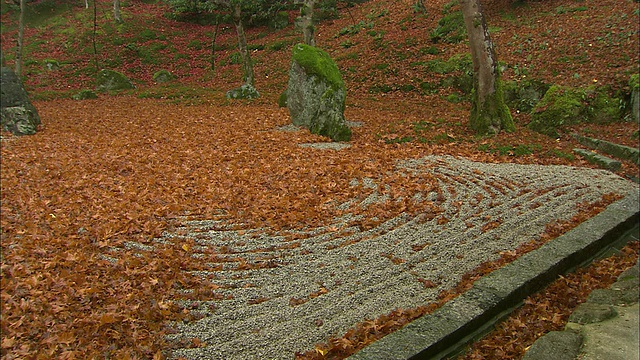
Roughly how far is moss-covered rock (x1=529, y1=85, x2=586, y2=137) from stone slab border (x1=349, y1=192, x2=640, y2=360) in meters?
5.43

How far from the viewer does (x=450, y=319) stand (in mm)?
3666

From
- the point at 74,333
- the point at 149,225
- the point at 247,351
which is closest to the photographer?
the point at 247,351

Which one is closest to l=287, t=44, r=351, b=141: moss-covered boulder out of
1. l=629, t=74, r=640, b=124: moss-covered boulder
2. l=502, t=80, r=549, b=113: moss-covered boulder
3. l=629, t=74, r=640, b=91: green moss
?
l=502, t=80, r=549, b=113: moss-covered boulder

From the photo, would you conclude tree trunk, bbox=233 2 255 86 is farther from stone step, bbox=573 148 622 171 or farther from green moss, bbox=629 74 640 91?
green moss, bbox=629 74 640 91

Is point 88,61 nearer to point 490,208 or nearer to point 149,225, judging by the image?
point 149,225

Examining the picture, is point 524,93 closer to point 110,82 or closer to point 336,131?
point 336,131

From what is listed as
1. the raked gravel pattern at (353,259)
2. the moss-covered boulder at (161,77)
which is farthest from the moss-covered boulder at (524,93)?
the moss-covered boulder at (161,77)

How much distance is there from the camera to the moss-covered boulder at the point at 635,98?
9.70m

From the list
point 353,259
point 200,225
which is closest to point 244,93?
point 200,225

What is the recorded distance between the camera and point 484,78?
9.95m

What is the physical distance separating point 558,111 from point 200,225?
28.7 ft

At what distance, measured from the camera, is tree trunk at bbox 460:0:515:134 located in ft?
31.8

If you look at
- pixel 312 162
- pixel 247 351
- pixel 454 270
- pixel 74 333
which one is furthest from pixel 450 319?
pixel 312 162

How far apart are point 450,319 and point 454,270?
1.07 m
